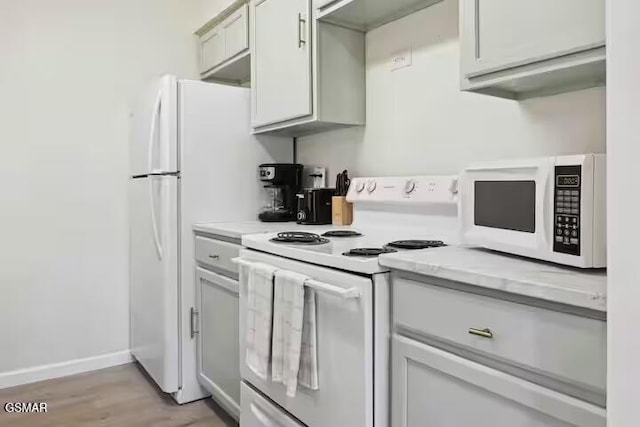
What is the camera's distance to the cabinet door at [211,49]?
3056 millimetres

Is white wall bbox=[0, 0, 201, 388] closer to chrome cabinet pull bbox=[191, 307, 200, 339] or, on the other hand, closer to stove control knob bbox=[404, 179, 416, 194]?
chrome cabinet pull bbox=[191, 307, 200, 339]

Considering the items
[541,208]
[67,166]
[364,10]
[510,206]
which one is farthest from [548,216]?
[67,166]

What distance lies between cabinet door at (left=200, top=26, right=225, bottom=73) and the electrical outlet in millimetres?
1283

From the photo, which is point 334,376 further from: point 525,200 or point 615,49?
point 615,49

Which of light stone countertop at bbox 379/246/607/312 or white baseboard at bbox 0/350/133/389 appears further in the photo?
white baseboard at bbox 0/350/133/389

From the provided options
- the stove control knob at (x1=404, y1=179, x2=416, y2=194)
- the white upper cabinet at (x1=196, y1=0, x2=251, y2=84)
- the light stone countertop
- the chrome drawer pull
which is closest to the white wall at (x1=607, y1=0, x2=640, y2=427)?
the light stone countertop

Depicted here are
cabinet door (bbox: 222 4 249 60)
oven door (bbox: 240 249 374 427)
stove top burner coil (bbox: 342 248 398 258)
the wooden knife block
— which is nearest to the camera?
oven door (bbox: 240 249 374 427)

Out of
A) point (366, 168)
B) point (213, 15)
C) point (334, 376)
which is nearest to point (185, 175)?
point (366, 168)

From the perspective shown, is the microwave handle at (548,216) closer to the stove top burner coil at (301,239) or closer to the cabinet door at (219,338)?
the stove top burner coil at (301,239)

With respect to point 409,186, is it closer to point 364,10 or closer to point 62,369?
point 364,10

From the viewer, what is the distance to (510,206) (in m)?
1.27

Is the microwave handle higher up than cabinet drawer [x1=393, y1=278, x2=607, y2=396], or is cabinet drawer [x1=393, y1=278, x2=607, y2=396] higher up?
the microwave handle

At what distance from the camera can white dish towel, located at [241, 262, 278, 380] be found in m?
1.65

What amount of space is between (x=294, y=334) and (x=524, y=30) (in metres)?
1.10
